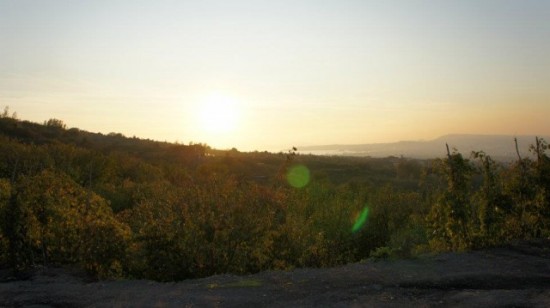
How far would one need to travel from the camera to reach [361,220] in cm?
1437

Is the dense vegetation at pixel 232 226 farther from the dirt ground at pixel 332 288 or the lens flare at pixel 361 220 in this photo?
the dirt ground at pixel 332 288

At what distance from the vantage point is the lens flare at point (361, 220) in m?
13.5

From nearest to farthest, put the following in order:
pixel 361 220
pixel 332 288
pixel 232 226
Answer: pixel 332 288 < pixel 232 226 < pixel 361 220

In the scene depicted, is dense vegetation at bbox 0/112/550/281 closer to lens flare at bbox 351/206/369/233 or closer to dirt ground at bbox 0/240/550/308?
lens flare at bbox 351/206/369/233

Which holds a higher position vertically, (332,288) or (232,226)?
(232,226)

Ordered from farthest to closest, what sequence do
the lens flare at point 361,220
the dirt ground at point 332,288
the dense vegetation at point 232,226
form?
the lens flare at point 361,220 → the dense vegetation at point 232,226 → the dirt ground at point 332,288

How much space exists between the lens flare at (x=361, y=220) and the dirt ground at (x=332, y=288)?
421 centimetres

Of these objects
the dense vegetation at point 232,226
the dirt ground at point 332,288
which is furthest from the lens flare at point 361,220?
the dirt ground at point 332,288

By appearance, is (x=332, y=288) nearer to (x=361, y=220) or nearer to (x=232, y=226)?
(x=232, y=226)

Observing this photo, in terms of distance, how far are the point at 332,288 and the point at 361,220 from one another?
7.10 metres

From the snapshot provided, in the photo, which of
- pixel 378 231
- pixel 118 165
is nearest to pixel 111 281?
pixel 378 231

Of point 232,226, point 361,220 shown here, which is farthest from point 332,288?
point 361,220

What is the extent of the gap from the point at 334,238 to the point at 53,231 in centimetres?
621

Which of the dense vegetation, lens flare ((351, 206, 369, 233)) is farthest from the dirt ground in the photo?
lens flare ((351, 206, 369, 233))
